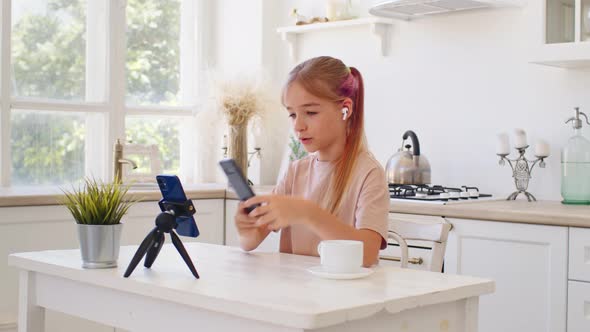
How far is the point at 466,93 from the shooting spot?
3564 mm

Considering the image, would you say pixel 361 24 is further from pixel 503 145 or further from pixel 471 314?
pixel 471 314

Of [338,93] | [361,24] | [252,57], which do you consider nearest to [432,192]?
[361,24]

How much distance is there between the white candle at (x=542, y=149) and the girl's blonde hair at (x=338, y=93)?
52.5 inches

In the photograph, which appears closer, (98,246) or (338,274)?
(338,274)

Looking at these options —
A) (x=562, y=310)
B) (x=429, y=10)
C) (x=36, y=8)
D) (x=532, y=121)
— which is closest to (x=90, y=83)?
(x=36, y=8)

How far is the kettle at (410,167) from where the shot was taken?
344 cm

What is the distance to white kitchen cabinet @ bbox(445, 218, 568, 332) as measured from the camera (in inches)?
105

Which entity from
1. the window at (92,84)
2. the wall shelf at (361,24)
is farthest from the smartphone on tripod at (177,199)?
the wall shelf at (361,24)

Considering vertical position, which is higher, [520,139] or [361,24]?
[361,24]

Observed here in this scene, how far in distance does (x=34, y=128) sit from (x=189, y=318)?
8.41 ft

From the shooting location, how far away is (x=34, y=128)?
3.81m

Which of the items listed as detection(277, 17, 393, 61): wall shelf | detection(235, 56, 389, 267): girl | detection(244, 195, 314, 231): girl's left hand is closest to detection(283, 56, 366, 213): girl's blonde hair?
detection(235, 56, 389, 267): girl

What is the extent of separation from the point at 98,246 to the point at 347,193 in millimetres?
643

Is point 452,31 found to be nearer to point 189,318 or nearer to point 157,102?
point 157,102
